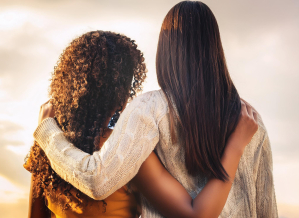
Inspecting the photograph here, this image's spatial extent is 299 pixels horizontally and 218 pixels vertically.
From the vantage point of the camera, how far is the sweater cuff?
147cm

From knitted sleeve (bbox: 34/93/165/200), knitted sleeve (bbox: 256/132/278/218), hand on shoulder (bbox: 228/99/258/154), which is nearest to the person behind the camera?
knitted sleeve (bbox: 34/93/165/200)

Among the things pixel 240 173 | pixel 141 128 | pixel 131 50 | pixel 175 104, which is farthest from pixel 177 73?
pixel 131 50

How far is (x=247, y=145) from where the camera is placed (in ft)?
4.93

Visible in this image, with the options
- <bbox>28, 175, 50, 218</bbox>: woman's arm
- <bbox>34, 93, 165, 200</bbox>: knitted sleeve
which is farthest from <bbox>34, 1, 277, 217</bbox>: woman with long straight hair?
<bbox>28, 175, 50, 218</bbox>: woman's arm

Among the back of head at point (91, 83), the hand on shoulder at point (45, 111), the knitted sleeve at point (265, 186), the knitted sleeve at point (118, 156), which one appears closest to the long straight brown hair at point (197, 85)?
the knitted sleeve at point (118, 156)

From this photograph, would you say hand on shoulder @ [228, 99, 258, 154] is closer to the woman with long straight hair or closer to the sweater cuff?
the woman with long straight hair

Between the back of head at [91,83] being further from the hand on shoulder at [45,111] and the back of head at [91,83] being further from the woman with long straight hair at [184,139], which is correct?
the woman with long straight hair at [184,139]

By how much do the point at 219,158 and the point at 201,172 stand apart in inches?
4.6

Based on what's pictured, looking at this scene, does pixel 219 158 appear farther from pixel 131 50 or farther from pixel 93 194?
pixel 131 50

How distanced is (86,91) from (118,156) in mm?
700

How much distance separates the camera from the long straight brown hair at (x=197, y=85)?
1342 mm

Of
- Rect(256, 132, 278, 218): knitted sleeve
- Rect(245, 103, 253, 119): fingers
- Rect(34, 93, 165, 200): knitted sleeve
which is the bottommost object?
Rect(256, 132, 278, 218): knitted sleeve

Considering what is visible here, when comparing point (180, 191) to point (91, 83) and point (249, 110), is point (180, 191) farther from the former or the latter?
point (91, 83)

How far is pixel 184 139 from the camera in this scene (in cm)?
135
